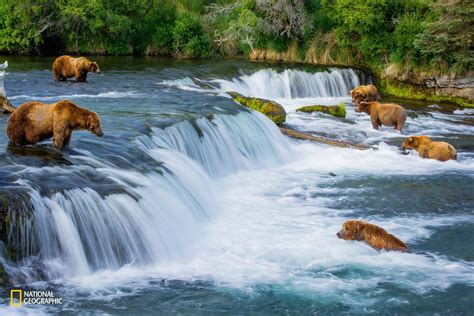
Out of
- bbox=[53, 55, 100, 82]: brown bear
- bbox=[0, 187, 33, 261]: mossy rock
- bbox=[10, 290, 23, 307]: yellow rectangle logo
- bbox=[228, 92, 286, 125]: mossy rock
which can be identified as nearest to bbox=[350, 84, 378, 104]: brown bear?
bbox=[228, 92, 286, 125]: mossy rock

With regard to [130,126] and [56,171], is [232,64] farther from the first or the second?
[56,171]

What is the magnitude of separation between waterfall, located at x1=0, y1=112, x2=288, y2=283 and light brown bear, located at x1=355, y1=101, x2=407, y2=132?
709 cm

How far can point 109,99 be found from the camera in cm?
1691

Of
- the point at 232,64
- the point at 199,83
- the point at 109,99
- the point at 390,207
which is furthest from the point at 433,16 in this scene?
the point at 390,207

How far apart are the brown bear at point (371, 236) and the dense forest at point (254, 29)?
16.2 meters

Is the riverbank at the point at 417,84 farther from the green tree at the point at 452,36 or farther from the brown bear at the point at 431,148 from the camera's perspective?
the brown bear at the point at 431,148

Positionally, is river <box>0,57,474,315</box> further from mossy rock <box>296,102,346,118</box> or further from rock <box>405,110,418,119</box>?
rock <box>405,110,418,119</box>

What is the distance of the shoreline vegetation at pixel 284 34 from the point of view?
24.6m

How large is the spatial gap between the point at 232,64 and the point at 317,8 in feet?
18.9

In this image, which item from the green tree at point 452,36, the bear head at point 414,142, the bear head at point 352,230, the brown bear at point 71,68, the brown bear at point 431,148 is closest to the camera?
the bear head at point 352,230

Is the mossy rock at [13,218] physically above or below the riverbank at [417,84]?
below

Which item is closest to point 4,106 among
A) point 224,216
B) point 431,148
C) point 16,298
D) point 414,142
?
point 224,216

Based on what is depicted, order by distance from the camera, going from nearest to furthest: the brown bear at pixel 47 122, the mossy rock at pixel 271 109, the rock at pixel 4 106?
→ 1. the brown bear at pixel 47 122
2. the rock at pixel 4 106
3. the mossy rock at pixel 271 109

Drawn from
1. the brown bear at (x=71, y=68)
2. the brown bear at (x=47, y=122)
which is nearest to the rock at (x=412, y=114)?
the brown bear at (x=71, y=68)
